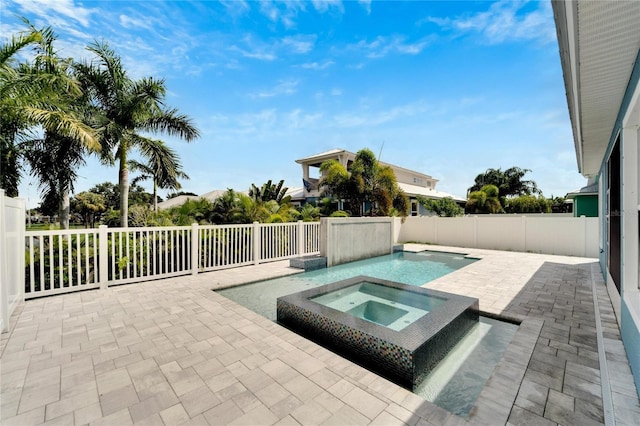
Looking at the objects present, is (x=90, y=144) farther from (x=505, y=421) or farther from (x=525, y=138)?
(x=525, y=138)

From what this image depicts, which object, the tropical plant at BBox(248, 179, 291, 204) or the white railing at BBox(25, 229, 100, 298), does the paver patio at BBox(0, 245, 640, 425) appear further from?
the tropical plant at BBox(248, 179, 291, 204)

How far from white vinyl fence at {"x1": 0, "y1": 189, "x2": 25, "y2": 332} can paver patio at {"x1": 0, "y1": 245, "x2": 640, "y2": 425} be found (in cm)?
31

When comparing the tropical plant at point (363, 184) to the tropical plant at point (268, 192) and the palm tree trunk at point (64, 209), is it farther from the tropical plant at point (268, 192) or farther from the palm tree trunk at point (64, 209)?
the palm tree trunk at point (64, 209)

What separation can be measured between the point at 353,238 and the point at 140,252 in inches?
248

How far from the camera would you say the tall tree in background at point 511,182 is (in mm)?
36969

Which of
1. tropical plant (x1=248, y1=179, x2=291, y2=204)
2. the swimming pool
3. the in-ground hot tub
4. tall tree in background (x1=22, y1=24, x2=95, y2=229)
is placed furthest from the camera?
tropical plant (x1=248, y1=179, x2=291, y2=204)

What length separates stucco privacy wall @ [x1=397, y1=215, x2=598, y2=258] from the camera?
1034 centimetres

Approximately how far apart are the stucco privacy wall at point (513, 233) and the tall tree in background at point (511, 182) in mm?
28230

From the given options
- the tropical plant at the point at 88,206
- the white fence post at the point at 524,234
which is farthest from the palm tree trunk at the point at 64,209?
the tropical plant at the point at 88,206

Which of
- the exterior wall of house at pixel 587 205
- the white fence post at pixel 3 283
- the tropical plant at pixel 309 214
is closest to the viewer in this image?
the white fence post at pixel 3 283

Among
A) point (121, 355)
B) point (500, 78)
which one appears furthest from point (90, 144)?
point (500, 78)

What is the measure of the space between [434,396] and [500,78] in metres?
9.43

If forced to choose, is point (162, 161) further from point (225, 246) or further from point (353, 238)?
point (353, 238)

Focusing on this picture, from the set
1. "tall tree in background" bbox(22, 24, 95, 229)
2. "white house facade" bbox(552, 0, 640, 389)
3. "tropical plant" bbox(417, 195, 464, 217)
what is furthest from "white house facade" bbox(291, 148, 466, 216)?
"white house facade" bbox(552, 0, 640, 389)
